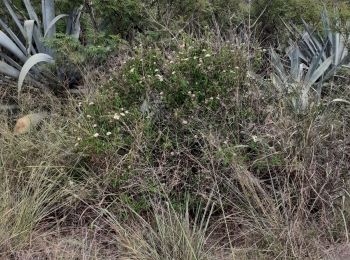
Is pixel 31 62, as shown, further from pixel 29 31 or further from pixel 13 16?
pixel 13 16

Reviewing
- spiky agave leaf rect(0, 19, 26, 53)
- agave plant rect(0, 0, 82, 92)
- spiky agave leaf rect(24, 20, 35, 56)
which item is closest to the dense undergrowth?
agave plant rect(0, 0, 82, 92)

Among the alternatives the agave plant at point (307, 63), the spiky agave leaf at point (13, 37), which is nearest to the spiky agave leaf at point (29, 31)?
the spiky agave leaf at point (13, 37)

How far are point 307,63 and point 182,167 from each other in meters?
3.49

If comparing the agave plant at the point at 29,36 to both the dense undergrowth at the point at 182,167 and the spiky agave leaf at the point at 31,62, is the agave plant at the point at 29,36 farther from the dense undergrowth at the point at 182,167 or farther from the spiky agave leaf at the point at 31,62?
the dense undergrowth at the point at 182,167

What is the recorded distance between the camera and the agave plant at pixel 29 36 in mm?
6004

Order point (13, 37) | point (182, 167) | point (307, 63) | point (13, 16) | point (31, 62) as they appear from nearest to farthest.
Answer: point (182, 167) → point (31, 62) → point (13, 37) → point (13, 16) → point (307, 63)

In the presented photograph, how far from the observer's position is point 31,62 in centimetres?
559

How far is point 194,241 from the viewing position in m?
3.51

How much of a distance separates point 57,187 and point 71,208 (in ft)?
0.83

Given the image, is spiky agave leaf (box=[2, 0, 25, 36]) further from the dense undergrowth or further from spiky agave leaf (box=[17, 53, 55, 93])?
the dense undergrowth

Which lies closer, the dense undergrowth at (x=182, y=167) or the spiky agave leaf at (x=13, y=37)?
the dense undergrowth at (x=182, y=167)

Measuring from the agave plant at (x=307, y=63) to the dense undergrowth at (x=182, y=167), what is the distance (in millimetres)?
141

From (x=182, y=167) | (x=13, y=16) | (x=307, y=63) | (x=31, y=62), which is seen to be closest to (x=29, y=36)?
(x=13, y=16)

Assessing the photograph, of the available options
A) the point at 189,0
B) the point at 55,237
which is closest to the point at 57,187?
the point at 55,237
